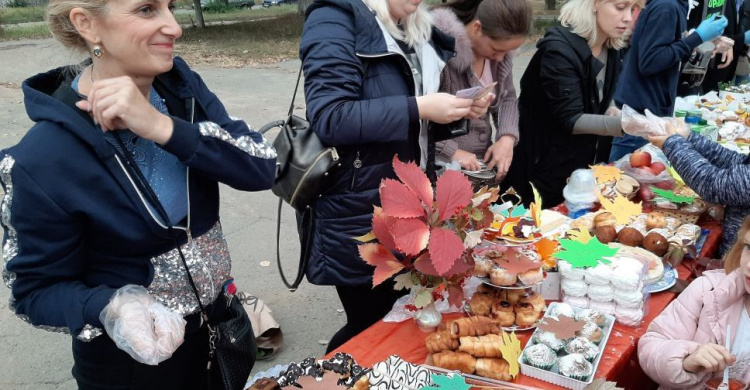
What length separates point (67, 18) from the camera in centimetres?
127

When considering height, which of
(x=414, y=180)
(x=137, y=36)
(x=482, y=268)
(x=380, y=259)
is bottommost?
(x=482, y=268)

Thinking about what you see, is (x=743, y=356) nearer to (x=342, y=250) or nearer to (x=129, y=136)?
(x=342, y=250)

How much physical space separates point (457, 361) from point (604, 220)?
107cm

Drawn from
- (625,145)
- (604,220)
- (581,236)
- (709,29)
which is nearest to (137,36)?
(581,236)

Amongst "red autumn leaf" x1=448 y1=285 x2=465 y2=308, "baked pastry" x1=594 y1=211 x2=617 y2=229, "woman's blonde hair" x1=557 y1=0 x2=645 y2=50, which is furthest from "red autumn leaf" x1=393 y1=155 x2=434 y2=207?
"woman's blonde hair" x1=557 y1=0 x2=645 y2=50

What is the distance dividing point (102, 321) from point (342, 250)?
3.09 ft

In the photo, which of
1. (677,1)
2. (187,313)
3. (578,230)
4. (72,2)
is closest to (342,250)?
(187,313)

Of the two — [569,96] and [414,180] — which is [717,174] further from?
[414,180]

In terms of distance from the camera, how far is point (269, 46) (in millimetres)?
14242

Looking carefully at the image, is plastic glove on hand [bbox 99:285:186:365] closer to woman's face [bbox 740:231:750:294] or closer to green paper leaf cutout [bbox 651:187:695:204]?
woman's face [bbox 740:231:750:294]

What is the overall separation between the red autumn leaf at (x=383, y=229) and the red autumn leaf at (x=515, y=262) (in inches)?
13.7

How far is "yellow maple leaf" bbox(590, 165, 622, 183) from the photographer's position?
262 cm

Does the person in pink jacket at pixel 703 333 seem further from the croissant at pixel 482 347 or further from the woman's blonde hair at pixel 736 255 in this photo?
the croissant at pixel 482 347

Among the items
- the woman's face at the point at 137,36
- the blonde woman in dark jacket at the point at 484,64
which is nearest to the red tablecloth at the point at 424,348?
the woman's face at the point at 137,36
